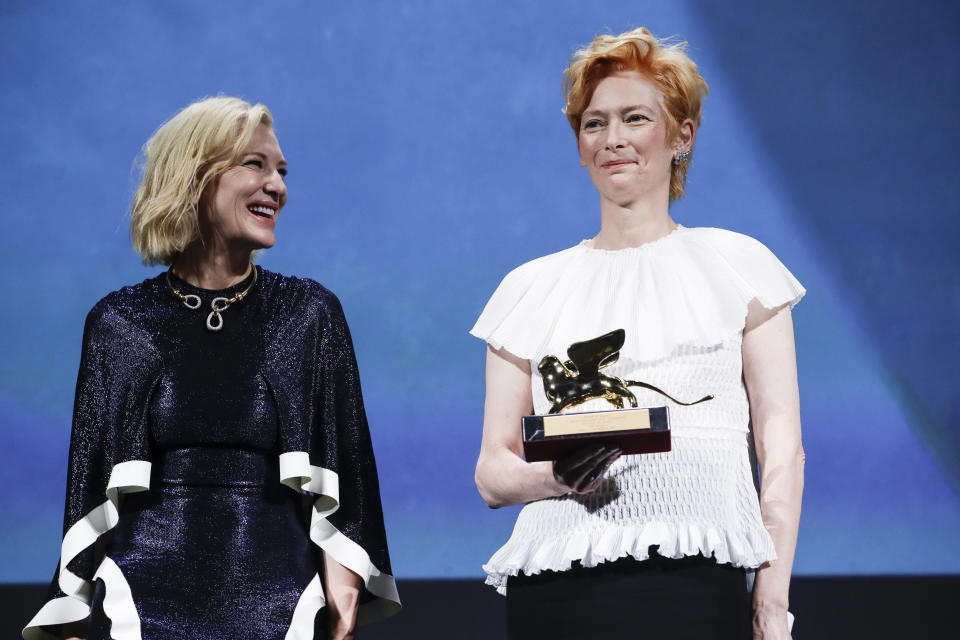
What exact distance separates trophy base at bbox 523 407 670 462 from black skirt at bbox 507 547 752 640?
21cm

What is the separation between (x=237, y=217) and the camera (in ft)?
6.17

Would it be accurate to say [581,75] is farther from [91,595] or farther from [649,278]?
[91,595]

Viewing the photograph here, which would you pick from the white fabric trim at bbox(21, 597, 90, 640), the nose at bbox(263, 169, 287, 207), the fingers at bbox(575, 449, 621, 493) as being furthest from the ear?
the white fabric trim at bbox(21, 597, 90, 640)

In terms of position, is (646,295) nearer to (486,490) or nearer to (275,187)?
(486,490)

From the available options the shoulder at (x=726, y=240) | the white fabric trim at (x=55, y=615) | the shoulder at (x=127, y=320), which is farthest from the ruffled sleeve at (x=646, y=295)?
the white fabric trim at (x=55, y=615)

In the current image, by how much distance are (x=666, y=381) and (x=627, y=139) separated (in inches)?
15.6

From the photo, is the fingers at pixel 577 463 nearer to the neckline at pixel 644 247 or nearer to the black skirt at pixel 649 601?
the black skirt at pixel 649 601

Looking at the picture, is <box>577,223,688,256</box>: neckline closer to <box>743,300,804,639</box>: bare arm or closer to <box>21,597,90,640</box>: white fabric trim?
<box>743,300,804,639</box>: bare arm

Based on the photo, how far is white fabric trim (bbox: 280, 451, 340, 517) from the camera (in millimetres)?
1755

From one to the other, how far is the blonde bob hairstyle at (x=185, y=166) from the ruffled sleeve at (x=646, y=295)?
53 cm

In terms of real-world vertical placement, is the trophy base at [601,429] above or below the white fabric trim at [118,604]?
above

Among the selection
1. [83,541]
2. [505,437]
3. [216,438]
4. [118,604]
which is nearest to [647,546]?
[505,437]

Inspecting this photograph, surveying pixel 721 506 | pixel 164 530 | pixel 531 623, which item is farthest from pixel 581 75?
pixel 164 530

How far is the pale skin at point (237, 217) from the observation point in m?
1.88
